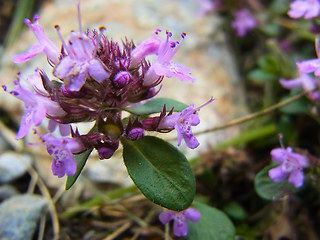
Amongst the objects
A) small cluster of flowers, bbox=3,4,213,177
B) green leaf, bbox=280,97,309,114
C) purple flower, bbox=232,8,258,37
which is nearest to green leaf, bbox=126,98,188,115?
small cluster of flowers, bbox=3,4,213,177

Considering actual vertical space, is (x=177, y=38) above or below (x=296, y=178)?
above

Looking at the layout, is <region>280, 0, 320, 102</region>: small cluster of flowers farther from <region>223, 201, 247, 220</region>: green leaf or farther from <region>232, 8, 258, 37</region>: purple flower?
<region>232, 8, 258, 37</region>: purple flower

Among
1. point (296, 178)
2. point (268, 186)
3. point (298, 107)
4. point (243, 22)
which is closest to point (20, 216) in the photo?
point (268, 186)

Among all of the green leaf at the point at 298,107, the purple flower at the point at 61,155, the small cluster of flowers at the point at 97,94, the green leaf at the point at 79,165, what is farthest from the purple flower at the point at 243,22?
the purple flower at the point at 61,155

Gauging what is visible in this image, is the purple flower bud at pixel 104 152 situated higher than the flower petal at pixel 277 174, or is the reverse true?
the purple flower bud at pixel 104 152

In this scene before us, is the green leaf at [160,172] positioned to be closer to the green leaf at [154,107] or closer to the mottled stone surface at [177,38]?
the green leaf at [154,107]

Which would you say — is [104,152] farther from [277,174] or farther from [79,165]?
[277,174]
